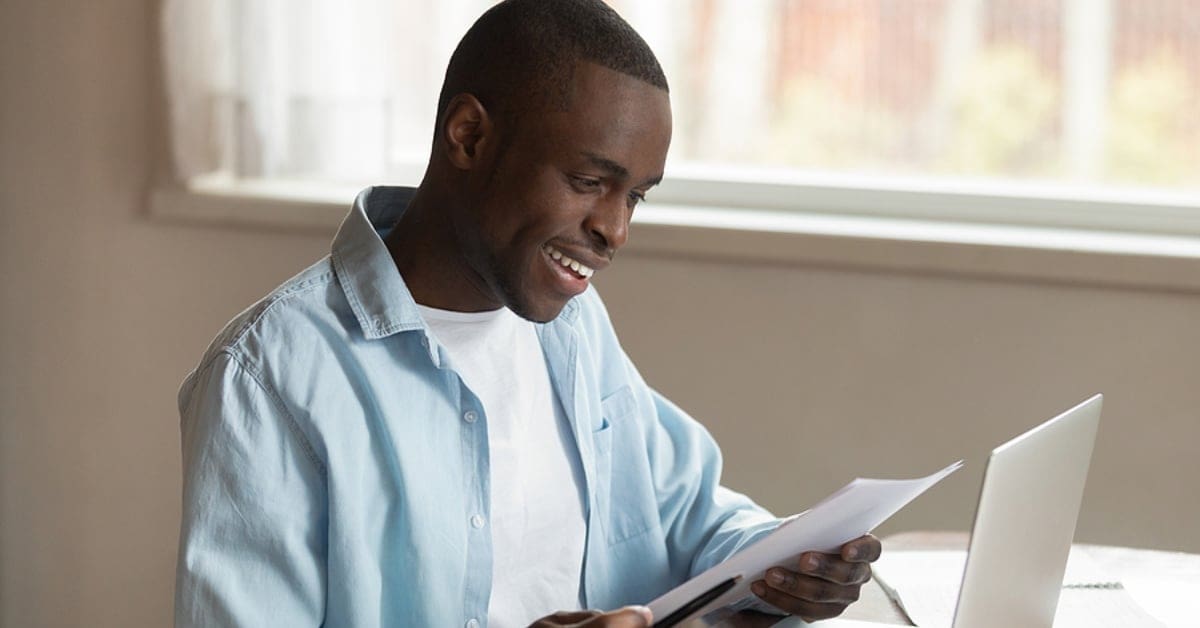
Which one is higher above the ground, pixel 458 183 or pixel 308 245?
pixel 458 183

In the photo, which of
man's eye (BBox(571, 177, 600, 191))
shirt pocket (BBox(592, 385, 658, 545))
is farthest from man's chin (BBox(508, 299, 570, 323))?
shirt pocket (BBox(592, 385, 658, 545))

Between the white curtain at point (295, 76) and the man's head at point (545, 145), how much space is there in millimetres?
1190

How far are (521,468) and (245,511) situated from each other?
0.98 ft

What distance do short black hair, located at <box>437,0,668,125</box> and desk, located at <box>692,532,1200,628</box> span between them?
456 millimetres

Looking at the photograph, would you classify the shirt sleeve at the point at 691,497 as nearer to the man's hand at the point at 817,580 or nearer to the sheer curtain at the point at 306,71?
the man's hand at the point at 817,580

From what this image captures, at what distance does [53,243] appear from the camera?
2588mm

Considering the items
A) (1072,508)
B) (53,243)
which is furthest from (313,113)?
(1072,508)

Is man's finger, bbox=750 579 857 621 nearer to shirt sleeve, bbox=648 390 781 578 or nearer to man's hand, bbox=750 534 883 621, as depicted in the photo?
man's hand, bbox=750 534 883 621

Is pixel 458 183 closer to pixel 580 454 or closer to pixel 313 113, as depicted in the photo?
pixel 580 454

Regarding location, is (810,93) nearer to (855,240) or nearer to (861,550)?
(855,240)

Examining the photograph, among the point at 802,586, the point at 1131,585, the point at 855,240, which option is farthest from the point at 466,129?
the point at 855,240

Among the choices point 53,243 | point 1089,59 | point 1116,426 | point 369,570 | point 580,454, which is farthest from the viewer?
point 53,243

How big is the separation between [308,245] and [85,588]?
31.4 inches

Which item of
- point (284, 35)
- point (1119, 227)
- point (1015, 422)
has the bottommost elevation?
point (1015, 422)
